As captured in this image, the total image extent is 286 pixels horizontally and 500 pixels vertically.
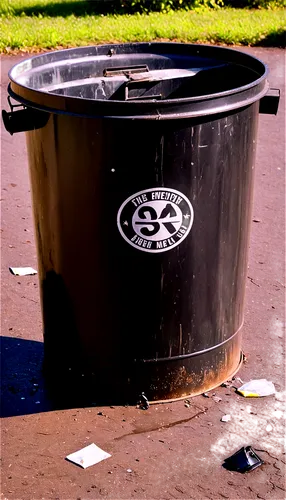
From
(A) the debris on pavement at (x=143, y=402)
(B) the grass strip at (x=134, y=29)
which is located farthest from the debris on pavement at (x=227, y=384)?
(B) the grass strip at (x=134, y=29)

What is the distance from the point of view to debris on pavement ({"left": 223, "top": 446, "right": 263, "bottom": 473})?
3.00 m

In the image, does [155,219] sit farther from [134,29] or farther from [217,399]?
[134,29]

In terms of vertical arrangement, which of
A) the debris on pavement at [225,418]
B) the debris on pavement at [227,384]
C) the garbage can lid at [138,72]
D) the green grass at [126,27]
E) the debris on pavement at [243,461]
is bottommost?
the green grass at [126,27]

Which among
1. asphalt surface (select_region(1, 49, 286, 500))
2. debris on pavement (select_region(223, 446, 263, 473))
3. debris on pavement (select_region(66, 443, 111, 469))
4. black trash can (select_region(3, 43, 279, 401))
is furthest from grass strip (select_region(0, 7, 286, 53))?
debris on pavement (select_region(223, 446, 263, 473))

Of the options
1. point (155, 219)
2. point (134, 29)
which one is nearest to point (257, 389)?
point (155, 219)

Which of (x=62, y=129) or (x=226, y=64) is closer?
(x=62, y=129)

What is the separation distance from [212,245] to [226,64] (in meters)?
1.00

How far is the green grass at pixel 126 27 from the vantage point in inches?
380

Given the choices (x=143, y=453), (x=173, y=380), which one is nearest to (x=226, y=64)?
(x=173, y=380)

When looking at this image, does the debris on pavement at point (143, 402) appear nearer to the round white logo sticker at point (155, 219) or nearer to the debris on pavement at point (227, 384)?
the debris on pavement at point (227, 384)

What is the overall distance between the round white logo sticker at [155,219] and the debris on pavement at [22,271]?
1795mm

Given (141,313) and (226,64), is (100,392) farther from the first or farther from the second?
(226,64)

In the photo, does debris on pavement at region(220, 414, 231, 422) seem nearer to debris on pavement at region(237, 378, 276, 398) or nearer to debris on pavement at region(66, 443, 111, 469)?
debris on pavement at region(237, 378, 276, 398)

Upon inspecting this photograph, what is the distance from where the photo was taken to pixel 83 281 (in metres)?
3.18
